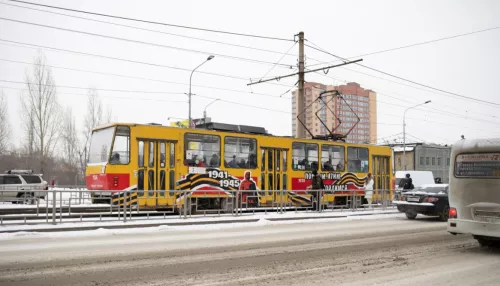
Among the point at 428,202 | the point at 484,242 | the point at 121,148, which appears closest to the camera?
the point at 484,242

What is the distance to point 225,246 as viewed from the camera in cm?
1012

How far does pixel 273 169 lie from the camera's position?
68.1 ft

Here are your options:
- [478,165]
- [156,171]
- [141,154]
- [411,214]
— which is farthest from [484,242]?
[141,154]

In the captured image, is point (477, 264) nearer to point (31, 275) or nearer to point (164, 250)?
point (164, 250)

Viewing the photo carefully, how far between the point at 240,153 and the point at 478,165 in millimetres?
11111

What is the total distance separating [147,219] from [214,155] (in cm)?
441

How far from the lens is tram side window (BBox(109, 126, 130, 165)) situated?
1650 cm

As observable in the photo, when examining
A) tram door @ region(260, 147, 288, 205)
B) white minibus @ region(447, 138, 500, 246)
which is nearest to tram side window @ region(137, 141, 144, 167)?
tram door @ region(260, 147, 288, 205)

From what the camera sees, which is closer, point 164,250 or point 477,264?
point 477,264

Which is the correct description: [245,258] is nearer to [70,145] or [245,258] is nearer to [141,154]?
[141,154]

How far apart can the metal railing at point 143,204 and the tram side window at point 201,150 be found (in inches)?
51.3

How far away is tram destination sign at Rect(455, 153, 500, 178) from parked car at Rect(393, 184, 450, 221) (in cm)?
667

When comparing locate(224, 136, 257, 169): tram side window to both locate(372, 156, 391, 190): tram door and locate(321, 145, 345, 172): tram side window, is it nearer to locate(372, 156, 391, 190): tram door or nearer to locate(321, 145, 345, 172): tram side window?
locate(321, 145, 345, 172): tram side window

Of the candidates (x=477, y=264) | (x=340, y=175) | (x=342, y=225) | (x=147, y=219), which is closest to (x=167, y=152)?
(x=147, y=219)
